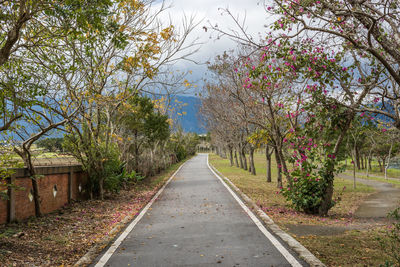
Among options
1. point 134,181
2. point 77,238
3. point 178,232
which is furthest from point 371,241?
point 134,181

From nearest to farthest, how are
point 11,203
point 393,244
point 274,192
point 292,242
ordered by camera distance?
point 393,244, point 292,242, point 11,203, point 274,192

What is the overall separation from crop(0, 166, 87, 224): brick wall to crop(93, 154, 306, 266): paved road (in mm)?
2767

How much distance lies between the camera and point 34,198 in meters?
9.91

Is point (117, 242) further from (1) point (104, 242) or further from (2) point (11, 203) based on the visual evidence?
(2) point (11, 203)

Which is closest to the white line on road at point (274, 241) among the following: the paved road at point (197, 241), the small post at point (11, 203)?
the paved road at point (197, 241)

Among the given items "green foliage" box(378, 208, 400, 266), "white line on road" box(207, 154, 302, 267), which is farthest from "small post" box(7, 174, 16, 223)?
"green foliage" box(378, 208, 400, 266)

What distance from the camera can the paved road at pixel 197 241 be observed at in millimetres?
5969

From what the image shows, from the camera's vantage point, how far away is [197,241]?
737cm

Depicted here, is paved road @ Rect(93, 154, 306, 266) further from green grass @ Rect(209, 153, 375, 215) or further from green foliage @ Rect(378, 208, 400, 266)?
green grass @ Rect(209, 153, 375, 215)

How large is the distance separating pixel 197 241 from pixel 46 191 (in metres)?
5.71

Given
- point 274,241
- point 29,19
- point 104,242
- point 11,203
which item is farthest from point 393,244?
point 11,203

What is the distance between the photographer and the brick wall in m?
8.65

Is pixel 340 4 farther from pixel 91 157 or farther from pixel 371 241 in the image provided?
pixel 91 157

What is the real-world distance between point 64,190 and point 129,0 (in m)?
6.63
